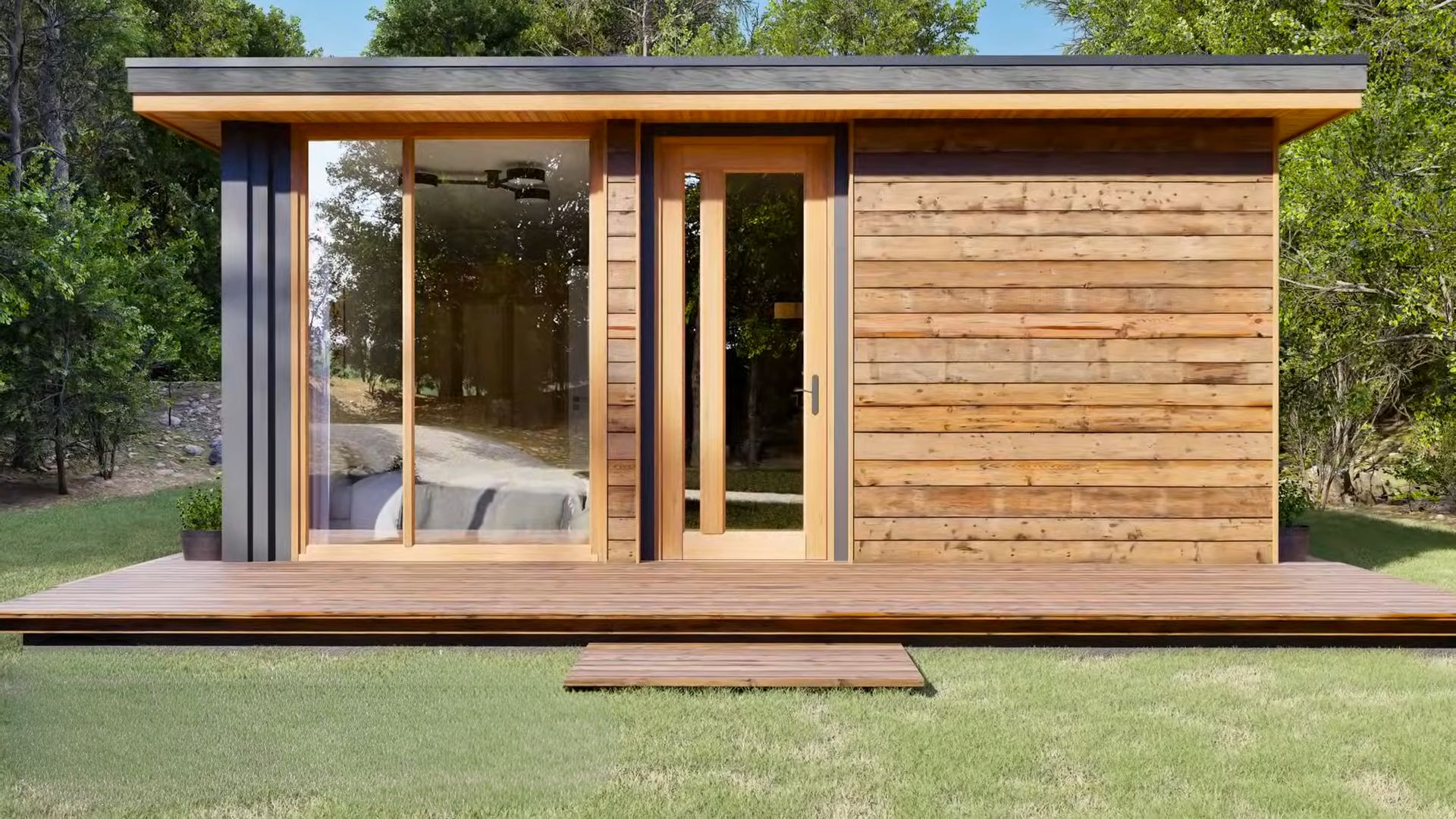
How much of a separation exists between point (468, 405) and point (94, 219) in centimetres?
859

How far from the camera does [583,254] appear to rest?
5.11 m

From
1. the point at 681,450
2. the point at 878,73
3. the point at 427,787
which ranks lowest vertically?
the point at 427,787

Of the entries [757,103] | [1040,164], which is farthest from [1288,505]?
[757,103]

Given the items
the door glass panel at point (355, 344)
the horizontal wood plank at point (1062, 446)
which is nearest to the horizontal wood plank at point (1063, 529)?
the horizontal wood plank at point (1062, 446)

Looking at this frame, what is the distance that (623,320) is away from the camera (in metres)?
5.03

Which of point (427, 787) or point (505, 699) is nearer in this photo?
point (427, 787)

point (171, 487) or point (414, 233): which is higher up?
point (414, 233)

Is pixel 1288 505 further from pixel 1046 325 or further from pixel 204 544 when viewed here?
pixel 204 544

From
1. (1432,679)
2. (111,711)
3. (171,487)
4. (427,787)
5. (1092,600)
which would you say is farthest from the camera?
(171,487)

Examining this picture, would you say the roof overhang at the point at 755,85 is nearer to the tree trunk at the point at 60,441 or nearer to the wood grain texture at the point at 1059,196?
the wood grain texture at the point at 1059,196

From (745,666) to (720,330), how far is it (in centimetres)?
206

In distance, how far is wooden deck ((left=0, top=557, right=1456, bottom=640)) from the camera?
3.81m

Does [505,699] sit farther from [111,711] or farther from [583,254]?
[583,254]

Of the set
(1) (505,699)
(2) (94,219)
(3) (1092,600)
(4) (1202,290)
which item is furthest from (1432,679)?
(2) (94,219)
